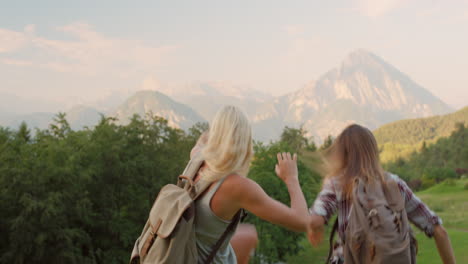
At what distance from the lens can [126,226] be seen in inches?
1264

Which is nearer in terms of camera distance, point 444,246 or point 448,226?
point 444,246

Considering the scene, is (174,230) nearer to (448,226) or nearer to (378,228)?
(378,228)

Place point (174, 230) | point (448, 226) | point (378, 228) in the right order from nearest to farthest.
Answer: point (174, 230) < point (378, 228) < point (448, 226)

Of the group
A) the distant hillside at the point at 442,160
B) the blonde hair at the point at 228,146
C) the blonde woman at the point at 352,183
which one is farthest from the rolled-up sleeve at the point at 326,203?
the distant hillside at the point at 442,160

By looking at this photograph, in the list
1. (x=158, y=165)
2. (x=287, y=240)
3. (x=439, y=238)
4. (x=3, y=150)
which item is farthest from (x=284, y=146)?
(x=439, y=238)

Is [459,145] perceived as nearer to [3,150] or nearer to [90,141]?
[90,141]

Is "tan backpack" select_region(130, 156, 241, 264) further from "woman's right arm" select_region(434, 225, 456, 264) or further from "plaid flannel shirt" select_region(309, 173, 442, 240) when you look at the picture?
"woman's right arm" select_region(434, 225, 456, 264)

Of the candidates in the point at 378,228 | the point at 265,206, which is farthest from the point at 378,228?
the point at 265,206

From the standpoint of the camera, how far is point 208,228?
2.60m

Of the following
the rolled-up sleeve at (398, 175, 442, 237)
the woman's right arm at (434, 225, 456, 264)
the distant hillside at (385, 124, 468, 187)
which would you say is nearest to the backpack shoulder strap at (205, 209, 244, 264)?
the rolled-up sleeve at (398, 175, 442, 237)

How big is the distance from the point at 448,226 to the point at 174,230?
30812mm

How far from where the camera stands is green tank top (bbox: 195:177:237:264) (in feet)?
8.43

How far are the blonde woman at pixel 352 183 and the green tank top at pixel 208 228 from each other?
1.93 ft

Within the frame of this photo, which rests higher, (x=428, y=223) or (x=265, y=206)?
(x=265, y=206)
